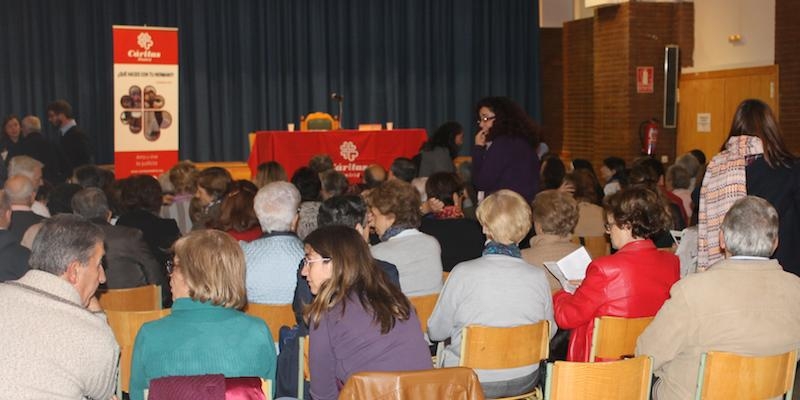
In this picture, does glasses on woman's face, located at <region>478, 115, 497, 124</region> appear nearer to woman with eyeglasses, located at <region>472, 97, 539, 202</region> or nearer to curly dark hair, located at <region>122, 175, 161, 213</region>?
woman with eyeglasses, located at <region>472, 97, 539, 202</region>

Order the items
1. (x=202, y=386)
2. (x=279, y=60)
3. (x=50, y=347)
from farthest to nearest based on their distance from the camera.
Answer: (x=279, y=60) → (x=50, y=347) → (x=202, y=386)

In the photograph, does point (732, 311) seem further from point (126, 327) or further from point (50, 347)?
point (126, 327)

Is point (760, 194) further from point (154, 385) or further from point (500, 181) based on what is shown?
point (154, 385)

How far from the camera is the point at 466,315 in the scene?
3.84 metres

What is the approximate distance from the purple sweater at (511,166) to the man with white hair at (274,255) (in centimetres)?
225

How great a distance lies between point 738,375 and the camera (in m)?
3.14

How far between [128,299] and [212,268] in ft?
5.07

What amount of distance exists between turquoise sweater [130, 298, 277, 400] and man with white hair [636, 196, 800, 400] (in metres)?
1.37

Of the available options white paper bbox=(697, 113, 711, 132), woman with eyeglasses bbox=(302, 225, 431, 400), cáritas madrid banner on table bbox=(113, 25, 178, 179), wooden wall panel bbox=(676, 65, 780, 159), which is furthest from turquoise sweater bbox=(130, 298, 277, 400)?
white paper bbox=(697, 113, 711, 132)

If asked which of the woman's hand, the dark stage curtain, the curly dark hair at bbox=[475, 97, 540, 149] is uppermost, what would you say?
the dark stage curtain

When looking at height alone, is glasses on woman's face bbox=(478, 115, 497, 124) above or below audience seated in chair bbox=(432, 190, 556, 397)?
above

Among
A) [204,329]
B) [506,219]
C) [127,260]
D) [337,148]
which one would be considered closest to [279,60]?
[337,148]

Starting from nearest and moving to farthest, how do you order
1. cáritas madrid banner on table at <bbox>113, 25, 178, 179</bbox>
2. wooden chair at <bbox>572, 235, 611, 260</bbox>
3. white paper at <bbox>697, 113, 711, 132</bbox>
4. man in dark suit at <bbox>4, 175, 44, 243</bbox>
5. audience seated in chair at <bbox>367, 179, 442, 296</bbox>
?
audience seated in chair at <bbox>367, 179, 442, 296</bbox>
man in dark suit at <bbox>4, 175, 44, 243</bbox>
wooden chair at <bbox>572, 235, 611, 260</bbox>
cáritas madrid banner on table at <bbox>113, 25, 178, 179</bbox>
white paper at <bbox>697, 113, 711, 132</bbox>

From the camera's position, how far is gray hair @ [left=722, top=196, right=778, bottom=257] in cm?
342
